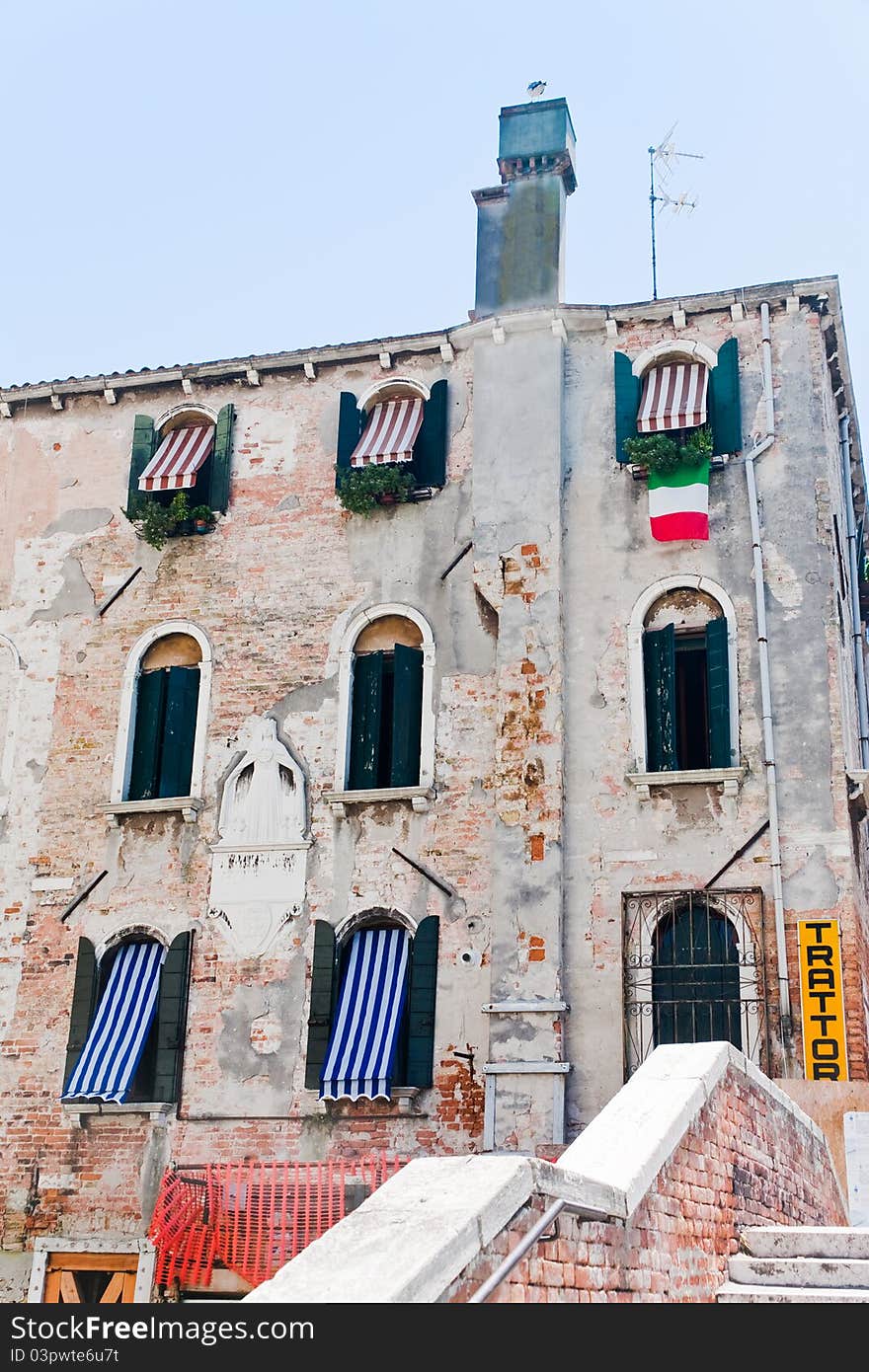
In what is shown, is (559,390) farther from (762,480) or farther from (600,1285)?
(600,1285)

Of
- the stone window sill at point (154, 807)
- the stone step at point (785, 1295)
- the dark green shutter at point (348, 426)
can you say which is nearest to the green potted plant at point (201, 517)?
the dark green shutter at point (348, 426)

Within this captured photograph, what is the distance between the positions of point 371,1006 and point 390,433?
242 inches

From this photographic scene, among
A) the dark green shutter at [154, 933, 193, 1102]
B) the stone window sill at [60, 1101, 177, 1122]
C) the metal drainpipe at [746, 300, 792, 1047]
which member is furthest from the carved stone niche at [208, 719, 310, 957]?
the metal drainpipe at [746, 300, 792, 1047]

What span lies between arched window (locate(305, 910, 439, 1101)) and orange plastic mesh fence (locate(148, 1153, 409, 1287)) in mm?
838

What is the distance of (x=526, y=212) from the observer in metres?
17.6

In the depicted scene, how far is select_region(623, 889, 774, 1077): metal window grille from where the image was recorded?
13797 mm

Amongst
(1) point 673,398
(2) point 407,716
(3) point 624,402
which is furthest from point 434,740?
(1) point 673,398

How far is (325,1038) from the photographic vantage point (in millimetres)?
14711

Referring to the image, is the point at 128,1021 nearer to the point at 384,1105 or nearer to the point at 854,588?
the point at 384,1105

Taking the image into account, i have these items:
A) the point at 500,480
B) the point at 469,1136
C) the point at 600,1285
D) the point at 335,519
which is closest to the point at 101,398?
the point at 335,519

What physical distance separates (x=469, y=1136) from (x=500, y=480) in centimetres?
664

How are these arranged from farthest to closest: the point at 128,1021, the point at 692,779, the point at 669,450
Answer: the point at 669,450 → the point at 128,1021 → the point at 692,779

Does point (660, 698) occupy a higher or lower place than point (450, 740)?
higher
